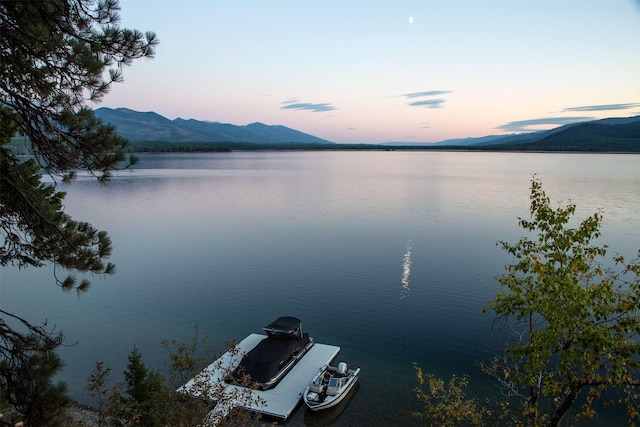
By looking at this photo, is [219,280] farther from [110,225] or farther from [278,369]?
[110,225]

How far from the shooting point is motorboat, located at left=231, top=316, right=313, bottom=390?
2117cm

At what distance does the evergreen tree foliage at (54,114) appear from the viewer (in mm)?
8875

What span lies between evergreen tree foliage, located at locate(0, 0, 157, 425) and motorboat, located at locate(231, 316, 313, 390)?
1239 cm

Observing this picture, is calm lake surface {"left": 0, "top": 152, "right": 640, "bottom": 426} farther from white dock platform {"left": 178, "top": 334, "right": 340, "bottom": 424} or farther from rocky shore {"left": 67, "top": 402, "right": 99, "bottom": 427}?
rocky shore {"left": 67, "top": 402, "right": 99, "bottom": 427}

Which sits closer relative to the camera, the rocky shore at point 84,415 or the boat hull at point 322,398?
the rocky shore at point 84,415

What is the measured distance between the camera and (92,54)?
9328 mm

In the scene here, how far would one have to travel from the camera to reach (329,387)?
66.7 feet

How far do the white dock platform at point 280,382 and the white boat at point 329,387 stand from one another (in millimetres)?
855

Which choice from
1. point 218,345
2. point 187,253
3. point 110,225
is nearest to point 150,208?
point 110,225

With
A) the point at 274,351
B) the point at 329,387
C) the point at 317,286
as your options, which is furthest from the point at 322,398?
the point at 317,286

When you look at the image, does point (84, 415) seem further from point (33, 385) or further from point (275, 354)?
point (33, 385)

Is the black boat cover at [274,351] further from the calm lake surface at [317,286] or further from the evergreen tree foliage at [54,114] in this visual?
the evergreen tree foliage at [54,114]

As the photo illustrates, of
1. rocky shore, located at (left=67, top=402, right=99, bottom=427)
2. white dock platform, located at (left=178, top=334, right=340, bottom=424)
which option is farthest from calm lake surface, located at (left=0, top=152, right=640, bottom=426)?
rocky shore, located at (left=67, top=402, right=99, bottom=427)

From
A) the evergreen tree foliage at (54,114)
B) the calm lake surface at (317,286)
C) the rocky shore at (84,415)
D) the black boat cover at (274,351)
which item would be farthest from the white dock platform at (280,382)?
the evergreen tree foliage at (54,114)
